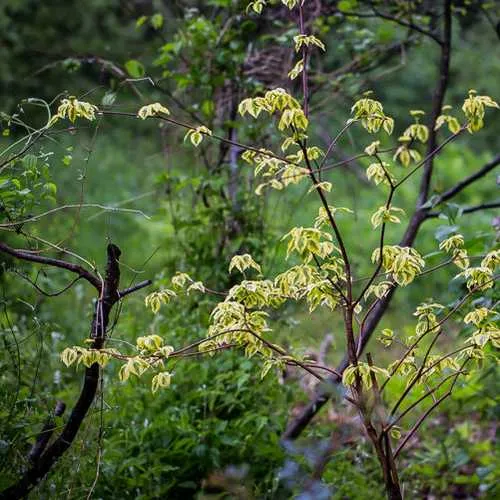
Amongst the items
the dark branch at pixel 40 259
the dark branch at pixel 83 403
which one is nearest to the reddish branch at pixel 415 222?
the dark branch at pixel 83 403

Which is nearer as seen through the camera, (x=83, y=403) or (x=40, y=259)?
(x=40, y=259)

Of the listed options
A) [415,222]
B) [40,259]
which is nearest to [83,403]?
[40,259]

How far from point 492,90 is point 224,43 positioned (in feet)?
25.3

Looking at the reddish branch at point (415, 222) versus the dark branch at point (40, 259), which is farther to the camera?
the reddish branch at point (415, 222)

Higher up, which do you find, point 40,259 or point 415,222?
point 415,222

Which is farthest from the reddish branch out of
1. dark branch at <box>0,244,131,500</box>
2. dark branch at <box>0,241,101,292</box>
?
dark branch at <box>0,241,101,292</box>

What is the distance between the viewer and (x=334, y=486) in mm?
2998

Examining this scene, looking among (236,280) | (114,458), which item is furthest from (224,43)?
(114,458)

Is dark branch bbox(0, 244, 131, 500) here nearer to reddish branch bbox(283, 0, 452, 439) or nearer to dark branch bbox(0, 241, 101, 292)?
dark branch bbox(0, 241, 101, 292)

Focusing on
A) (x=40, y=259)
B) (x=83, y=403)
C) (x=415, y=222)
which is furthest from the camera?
(x=415, y=222)

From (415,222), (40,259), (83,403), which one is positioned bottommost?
(83,403)

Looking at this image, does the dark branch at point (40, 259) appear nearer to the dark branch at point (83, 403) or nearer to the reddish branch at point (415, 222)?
the dark branch at point (83, 403)

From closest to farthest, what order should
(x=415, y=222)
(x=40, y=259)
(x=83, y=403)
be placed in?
(x=40, y=259) < (x=83, y=403) < (x=415, y=222)

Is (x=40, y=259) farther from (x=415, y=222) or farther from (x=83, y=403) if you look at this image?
(x=415, y=222)
